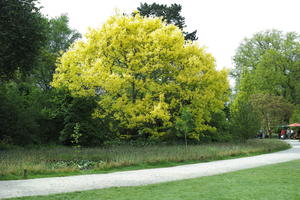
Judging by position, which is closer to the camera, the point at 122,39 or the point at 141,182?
the point at 141,182

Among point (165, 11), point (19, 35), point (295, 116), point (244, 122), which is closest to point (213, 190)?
point (19, 35)

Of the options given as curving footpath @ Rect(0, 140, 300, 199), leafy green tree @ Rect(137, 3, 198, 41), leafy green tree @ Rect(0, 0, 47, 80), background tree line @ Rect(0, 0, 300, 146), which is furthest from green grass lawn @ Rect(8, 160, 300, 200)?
leafy green tree @ Rect(137, 3, 198, 41)

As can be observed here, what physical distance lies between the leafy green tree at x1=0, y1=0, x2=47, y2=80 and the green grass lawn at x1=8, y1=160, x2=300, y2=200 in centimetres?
1195

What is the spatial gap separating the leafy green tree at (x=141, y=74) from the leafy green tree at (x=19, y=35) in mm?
4210

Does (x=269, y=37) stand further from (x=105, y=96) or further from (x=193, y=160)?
(x=193, y=160)

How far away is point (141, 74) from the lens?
83.3 feet

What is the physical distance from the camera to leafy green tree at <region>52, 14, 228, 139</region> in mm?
23734

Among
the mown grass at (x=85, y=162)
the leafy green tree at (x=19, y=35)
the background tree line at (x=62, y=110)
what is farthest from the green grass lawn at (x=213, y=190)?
the leafy green tree at (x=19, y=35)

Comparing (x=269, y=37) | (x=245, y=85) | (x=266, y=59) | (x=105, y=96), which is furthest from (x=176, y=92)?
(x=269, y=37)

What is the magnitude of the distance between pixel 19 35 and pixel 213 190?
1431 centimetres

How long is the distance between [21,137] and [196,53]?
1324 centimetres

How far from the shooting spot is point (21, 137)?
74.4 feet

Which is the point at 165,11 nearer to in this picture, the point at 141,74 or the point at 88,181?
the point at 141,74

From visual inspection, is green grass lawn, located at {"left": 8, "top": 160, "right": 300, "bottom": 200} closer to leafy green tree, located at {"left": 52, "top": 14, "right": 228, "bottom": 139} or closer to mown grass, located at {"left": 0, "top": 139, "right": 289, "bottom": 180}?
mown grass, located at {"left": 0, "top": 139, "right": 289, "bottom": 180}
